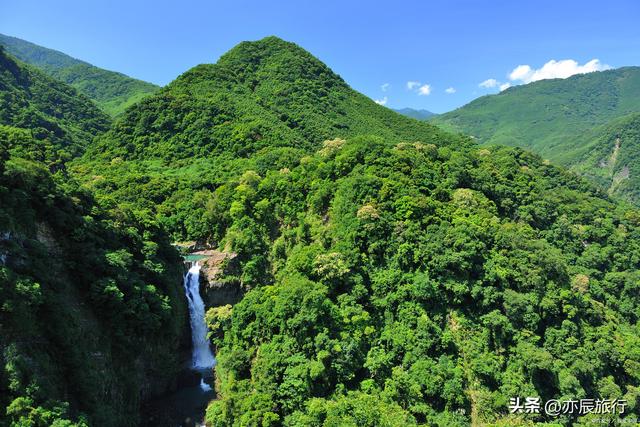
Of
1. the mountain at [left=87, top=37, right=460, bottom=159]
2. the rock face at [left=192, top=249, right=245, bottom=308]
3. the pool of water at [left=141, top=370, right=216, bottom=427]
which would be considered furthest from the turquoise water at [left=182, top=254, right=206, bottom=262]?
the mountain at [left=87, top=37, right=460, bottom=159]

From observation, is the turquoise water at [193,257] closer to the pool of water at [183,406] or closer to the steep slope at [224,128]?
the steep slope at [224,128]

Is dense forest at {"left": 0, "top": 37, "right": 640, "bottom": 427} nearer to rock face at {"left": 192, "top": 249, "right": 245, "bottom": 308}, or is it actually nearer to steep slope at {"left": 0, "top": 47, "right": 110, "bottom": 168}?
rock face at {"left": 192, "top": 249, "right": 245, "bottom": 308}

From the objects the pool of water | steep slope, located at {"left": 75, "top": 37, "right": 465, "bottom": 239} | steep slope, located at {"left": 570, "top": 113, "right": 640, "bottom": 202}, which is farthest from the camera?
steep slope, located at {"left": 570, "top": 113, "right": 640, "bottom": 202}

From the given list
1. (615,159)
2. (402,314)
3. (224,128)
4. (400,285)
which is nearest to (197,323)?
(402,314)

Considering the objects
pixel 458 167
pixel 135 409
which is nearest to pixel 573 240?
pixel 458 167

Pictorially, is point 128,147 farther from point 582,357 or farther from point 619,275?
point 619,275
